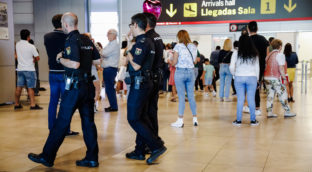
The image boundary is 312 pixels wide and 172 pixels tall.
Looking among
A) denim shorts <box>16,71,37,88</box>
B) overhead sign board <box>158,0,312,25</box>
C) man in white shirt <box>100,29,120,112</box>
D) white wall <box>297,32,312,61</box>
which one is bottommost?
denim shorts <box>16,71,37,88</box>

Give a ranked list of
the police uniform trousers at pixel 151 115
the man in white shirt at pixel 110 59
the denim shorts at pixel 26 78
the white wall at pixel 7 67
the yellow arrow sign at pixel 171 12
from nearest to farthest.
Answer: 1. the police uniform trousers at pixel 151 115
2. the man in white shirt at pixel 110 59
3. the denim shorts at pixel 26 78
4. the white wall at pixel 7 67
5. the yellow arrow sign at pixel 171 12

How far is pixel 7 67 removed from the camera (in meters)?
8.18

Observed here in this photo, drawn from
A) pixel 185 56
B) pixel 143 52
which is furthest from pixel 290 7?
pixel 143 52

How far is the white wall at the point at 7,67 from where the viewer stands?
8.05m

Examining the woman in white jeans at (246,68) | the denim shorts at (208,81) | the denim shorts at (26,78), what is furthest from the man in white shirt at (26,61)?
the denim shorts at (208,81)

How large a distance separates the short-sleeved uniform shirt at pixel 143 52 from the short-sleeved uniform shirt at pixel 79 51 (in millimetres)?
436

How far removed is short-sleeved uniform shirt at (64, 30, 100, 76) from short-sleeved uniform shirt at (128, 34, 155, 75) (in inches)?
17.2

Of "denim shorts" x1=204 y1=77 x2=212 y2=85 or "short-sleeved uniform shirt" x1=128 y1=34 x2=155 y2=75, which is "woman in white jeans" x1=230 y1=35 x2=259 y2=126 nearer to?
"short-sleeved uniform shirt" x1=128 y1=34 x2=155 y2=75

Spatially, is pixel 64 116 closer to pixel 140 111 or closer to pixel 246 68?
pixel 140 111

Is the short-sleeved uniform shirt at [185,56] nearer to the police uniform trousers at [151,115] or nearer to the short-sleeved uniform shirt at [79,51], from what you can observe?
the police uniform trousers at [151,115]

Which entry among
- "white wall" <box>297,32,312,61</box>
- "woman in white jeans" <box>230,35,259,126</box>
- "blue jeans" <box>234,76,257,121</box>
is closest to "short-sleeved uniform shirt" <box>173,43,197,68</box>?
"woman in white jeans" <box>230,35,259,126</box>

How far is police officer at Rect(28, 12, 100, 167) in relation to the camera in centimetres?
337

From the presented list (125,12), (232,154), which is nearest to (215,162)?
(232,154)

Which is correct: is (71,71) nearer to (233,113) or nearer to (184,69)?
(184,69)
